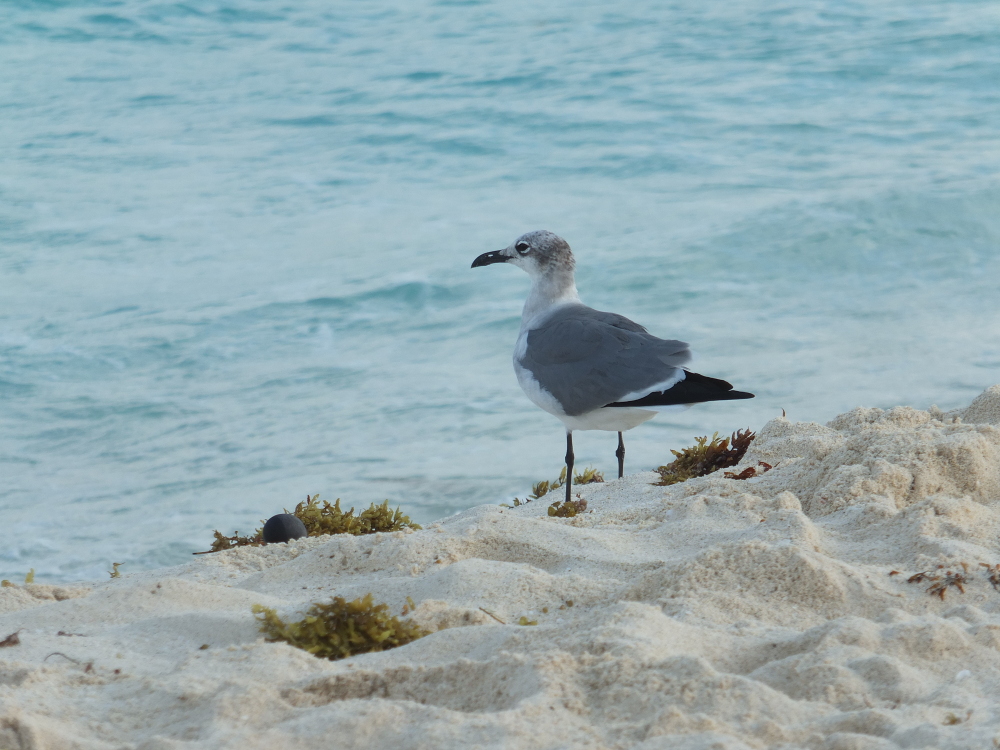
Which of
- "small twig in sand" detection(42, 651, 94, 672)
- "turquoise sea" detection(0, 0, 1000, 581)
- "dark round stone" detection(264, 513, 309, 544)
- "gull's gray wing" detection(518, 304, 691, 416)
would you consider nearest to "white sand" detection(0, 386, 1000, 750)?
"small twig in sand" detection(42, 651, 94, 672)

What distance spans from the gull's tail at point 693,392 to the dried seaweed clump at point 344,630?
2.08 meters

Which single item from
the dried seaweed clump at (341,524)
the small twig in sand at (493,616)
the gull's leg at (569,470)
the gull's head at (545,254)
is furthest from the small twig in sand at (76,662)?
the gull's head at (545,254)

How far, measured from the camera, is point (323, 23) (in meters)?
20.5

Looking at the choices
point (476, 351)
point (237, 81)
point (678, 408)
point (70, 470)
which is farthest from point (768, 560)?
point (237, 81)

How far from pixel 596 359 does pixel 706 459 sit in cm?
70

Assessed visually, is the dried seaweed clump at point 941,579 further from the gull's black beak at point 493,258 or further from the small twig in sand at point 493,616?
the gull's black beak at point 493,258

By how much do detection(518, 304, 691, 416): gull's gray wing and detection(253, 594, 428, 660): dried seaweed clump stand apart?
2150 millimetres

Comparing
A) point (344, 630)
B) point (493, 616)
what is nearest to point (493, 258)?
point (493, 616)

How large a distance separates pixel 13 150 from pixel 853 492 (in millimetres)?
14583

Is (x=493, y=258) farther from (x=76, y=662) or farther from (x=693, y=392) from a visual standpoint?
(x=76, y=662)

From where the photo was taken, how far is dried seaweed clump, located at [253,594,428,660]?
2734 millimetres

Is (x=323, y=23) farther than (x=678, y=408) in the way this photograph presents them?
Yes

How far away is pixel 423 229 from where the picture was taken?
1282cm

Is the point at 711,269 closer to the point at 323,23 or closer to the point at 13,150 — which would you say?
the point at 13,150
